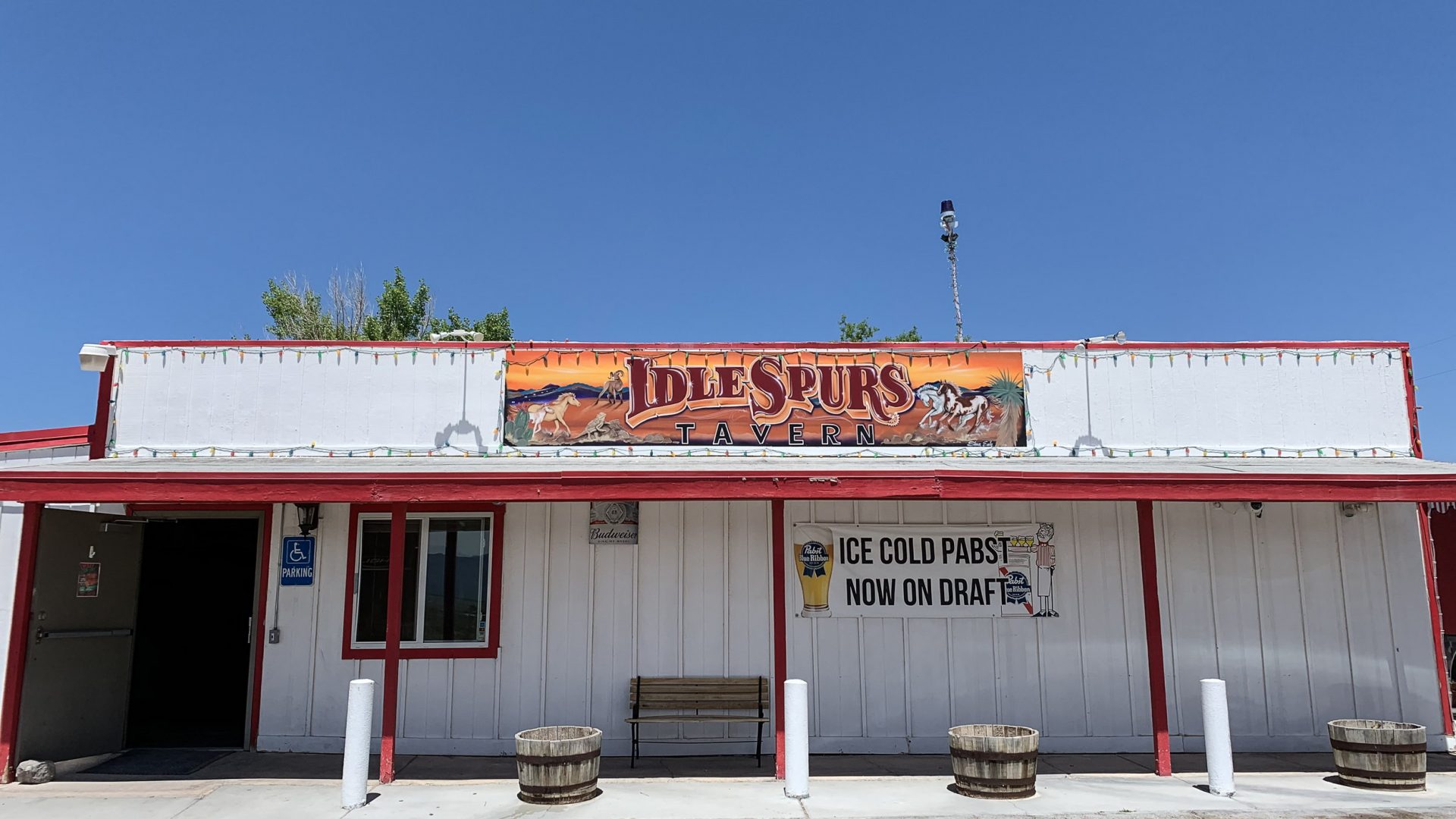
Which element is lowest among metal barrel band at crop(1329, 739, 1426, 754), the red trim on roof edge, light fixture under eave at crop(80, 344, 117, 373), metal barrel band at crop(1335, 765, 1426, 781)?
metal barrel band at crop(1335, 765, 1426, 781)

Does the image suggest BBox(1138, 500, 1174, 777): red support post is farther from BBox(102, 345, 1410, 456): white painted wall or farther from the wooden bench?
the wooden bench

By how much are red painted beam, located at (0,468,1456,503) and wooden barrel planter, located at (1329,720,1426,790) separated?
6.11 feet

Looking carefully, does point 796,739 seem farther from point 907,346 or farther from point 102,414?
point 102,414

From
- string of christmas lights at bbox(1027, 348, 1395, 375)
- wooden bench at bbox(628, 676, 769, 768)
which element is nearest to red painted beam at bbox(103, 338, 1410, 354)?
string of christmas lights at bbox(1027, 348, 1395, 375)

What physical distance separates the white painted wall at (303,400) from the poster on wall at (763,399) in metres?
0.53

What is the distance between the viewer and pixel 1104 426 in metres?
10.3

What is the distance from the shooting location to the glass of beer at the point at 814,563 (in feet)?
32.2

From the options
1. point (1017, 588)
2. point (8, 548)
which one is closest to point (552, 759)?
point (1017, 588)

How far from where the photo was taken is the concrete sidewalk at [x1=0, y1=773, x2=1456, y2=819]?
7.20 m

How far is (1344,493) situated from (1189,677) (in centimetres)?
249

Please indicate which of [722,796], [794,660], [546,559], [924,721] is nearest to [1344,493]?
[924,721]

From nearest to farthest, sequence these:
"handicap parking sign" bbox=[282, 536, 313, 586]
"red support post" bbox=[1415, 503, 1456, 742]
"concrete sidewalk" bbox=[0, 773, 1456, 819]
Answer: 1. "concrete sidewalk" bbox=[0, 773, 1456, 819]
2. "red support post" bbox=[1415, 503, 1456, 742]
3. "handicap parking sign" bbox=[282, 536, 313, 586]

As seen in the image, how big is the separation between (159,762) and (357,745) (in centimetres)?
307

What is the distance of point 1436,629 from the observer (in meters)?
9.70
